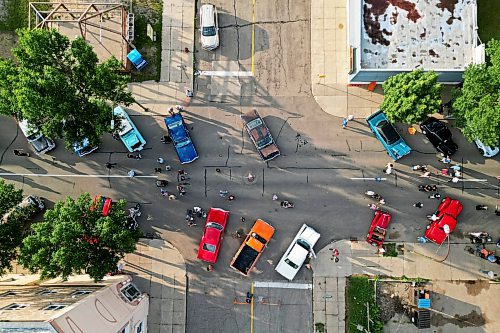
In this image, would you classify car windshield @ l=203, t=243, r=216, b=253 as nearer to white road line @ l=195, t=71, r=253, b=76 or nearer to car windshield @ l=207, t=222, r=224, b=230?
car windshield @ l=207, t=222, r=224, b=230

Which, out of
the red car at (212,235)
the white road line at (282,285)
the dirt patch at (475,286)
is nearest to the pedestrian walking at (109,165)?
the red car at (212,235)

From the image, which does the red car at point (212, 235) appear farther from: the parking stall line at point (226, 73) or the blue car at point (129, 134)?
the parking stall line at point (226, 73)

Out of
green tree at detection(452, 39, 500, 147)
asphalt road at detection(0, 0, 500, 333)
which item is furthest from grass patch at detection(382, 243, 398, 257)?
green tree at detection(452, 39, 500, 147)

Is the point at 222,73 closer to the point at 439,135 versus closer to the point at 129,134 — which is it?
Answer: the point at 129,134

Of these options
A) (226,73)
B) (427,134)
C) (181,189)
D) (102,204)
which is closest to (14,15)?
(226,73)

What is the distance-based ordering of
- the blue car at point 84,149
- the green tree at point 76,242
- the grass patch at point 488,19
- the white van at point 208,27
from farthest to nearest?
1. the grass patch at point 488,19
2. the white van at point 208,27
3. the blue car at point 84,149
4. the green tree at point 76,242

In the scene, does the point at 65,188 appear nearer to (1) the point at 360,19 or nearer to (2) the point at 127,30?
(2) the point at 127,30
